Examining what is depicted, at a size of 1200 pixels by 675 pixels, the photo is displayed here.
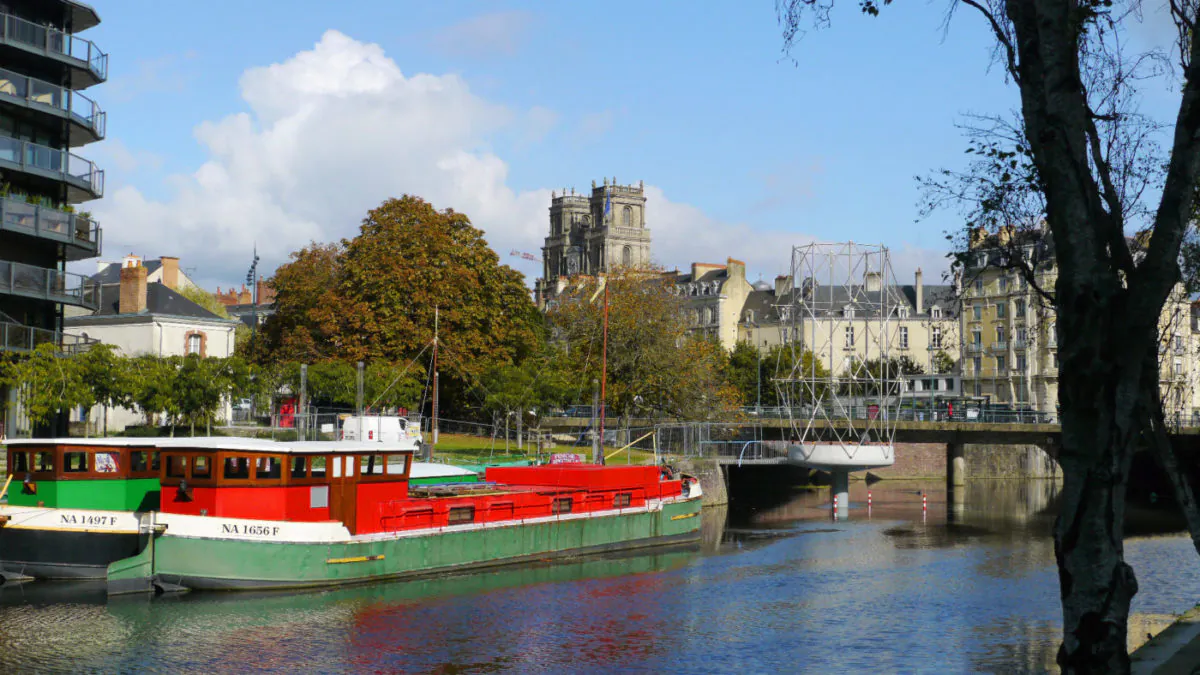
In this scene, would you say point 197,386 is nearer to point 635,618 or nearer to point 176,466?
point 176,466

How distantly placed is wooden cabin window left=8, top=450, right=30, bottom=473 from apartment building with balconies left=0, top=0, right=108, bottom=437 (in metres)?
12.2

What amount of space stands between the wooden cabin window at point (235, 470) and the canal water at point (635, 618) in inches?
145

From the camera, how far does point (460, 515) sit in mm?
41188

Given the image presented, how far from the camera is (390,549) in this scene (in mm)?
37781

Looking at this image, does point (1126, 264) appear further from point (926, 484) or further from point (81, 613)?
point (926, 484)

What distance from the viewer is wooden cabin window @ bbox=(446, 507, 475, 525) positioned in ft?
135

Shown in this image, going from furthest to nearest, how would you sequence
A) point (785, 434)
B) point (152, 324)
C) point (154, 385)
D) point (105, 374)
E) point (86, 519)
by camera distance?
1. point (785, 434)
2. point (152, 324)
3. point (154, 385)
4. point (105, 374)
5. point (86, 519)

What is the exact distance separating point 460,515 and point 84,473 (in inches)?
461

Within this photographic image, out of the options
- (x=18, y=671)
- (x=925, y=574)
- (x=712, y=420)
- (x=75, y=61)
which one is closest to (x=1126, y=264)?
(x=18, y=671)

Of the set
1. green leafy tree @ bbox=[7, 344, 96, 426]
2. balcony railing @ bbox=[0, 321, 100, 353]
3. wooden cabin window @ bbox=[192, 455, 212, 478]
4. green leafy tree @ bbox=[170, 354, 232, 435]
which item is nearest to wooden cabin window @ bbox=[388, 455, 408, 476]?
wooden cabin window @ bbox=[192, 455, 212, 478]

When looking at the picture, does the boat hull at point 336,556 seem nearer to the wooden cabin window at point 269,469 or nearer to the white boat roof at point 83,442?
the wooden cabin window at point 269,469

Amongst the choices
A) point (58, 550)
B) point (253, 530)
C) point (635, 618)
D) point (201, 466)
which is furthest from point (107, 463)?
point (635, 618)

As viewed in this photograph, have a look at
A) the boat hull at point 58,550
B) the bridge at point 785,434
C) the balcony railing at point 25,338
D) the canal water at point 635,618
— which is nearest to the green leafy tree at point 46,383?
the balcony railing at point 25,338

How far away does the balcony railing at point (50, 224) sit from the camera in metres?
48.3
